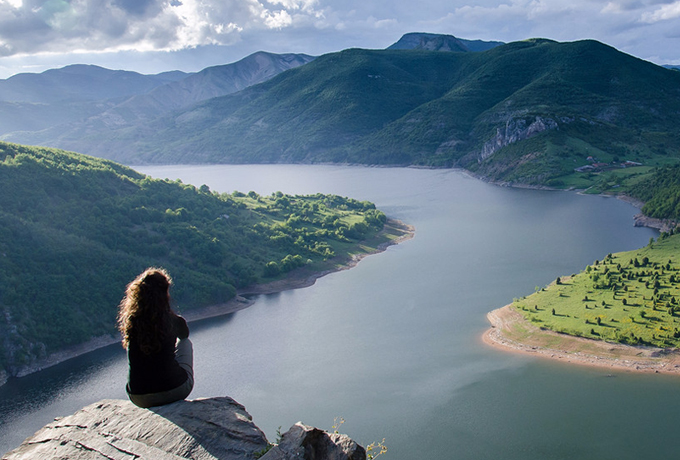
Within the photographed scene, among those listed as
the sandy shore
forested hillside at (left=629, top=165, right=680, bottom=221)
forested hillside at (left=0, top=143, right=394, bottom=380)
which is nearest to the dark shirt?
the sandy shore

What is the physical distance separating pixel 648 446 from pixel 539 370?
1073 centimetres

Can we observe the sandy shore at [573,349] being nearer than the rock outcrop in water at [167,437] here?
No

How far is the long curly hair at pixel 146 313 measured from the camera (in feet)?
20.3

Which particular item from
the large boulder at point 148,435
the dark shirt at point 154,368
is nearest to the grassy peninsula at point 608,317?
the large boulder at point 148,435

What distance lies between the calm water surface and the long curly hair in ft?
95.1

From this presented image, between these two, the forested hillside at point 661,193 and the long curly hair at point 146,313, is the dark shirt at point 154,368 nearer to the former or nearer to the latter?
the long curly hair at point 146,313

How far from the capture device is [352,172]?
186500mm

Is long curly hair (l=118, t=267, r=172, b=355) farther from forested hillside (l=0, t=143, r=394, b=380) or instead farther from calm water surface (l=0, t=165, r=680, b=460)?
forested hillside (l=0, t=143, r=394, b=380)

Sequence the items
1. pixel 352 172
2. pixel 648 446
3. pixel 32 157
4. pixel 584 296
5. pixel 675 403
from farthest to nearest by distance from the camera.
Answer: pixel 352 172 < pixel 32 157 < pixel 584 296 < pixel 675 403 < pixel 648 446

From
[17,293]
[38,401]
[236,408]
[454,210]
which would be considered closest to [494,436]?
[236,408]

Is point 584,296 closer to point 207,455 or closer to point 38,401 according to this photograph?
point 38,401

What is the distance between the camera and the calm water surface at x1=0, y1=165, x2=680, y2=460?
33750 millimetres

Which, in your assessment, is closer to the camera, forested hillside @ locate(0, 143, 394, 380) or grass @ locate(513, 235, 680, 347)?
grass @ locate(513, 235, 680, 347)

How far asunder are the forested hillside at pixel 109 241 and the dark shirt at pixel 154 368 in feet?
164
